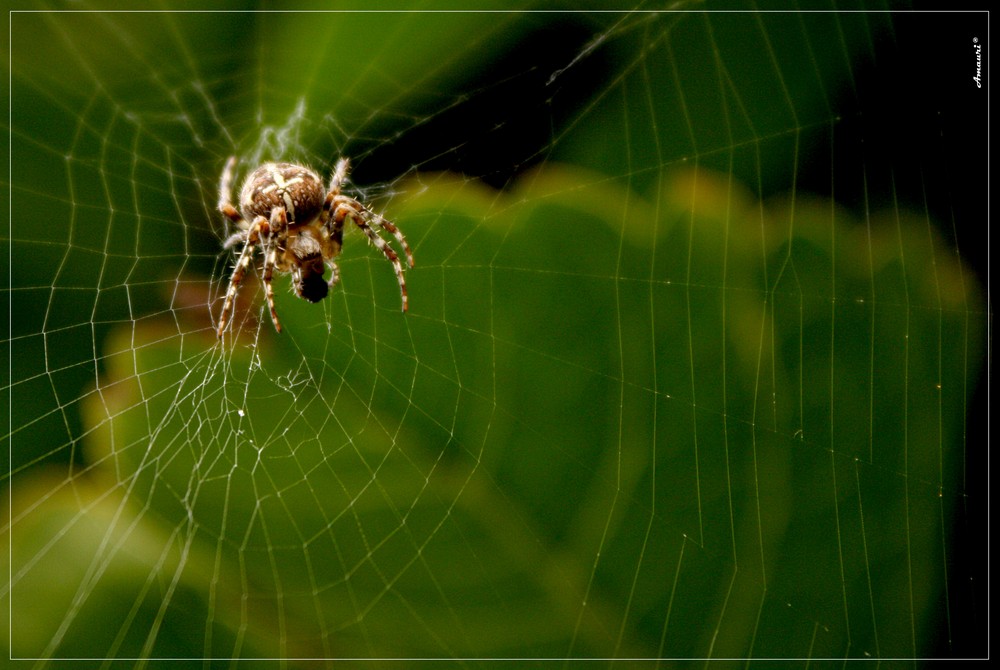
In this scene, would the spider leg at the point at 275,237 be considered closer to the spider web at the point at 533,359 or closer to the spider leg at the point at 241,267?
the spider leg at the point at 241,267

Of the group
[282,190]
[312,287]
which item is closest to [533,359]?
[312,287]

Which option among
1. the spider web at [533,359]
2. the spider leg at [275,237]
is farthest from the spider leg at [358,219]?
the spider web at [533,359]

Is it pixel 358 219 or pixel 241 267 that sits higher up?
pixel 358 219

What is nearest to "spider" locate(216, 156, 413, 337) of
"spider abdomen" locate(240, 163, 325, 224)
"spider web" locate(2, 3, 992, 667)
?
"spider abdomen" locate(240, 163, 325, 224)

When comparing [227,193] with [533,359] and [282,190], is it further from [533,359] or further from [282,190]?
Answer: [533,359]

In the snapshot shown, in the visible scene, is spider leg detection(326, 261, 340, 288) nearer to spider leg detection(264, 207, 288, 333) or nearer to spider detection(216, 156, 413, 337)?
spider detection(216, 156, 413, 337)

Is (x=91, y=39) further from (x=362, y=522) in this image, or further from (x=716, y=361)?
(x=716, y=361)
